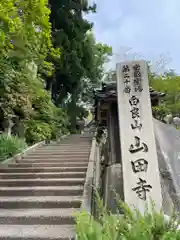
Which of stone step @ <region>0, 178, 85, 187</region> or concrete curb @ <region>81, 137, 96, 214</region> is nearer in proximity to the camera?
concrete curb @ <region>81, 137, 96, 214</region>

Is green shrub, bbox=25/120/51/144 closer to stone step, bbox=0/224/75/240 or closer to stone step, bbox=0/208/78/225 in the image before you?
stone step, bbox=0/208/78/225

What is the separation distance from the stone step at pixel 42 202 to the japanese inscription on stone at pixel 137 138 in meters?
0.98

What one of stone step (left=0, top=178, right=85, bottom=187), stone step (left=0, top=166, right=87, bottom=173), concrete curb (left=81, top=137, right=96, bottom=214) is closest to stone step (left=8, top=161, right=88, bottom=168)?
stone step (left=0, top=166, right=87, bottom=173)

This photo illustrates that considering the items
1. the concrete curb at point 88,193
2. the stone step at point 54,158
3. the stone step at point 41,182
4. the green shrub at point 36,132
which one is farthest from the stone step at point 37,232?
the green shrub at point 36,132

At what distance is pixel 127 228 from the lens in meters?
2.14

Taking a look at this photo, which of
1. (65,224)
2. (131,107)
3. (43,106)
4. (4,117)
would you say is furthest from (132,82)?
(43,106)

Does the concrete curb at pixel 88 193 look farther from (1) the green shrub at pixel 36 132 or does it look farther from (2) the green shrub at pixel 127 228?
(1) the green shrub at pixel 36 132

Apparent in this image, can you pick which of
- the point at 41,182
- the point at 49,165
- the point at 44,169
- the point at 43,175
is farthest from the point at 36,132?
the point at 41,182

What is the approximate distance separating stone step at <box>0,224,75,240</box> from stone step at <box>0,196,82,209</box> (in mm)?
553

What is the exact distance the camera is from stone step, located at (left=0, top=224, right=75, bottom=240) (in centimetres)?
302

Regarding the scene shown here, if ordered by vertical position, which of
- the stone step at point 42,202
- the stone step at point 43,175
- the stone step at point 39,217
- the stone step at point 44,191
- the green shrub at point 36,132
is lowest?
the stone step at point 39,217

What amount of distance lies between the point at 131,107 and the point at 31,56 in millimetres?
4518

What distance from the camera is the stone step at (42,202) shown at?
3.93 meters

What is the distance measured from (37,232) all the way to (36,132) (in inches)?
284
